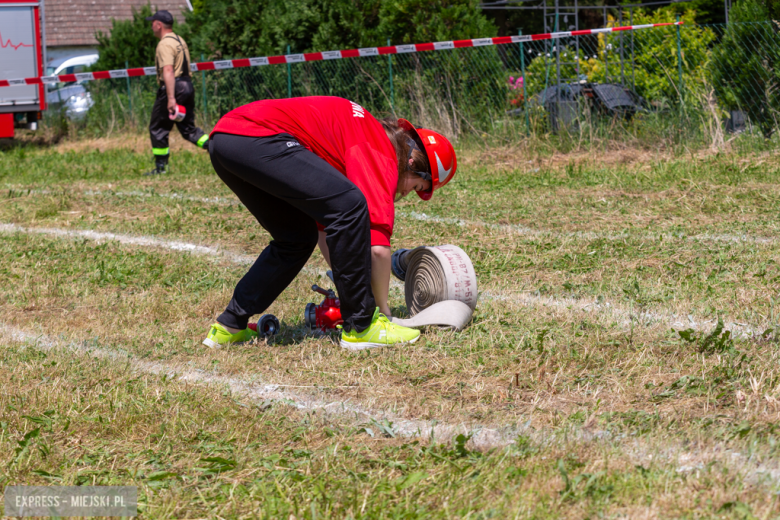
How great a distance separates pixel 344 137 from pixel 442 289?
0.95 meters

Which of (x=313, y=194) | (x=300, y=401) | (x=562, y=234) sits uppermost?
(x=313, y=194)

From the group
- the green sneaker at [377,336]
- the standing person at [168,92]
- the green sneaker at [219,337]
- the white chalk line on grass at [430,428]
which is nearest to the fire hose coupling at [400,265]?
the green sneaker at [377,336]

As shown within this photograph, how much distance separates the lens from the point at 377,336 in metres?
3.81

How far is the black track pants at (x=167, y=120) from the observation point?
10.1 metres

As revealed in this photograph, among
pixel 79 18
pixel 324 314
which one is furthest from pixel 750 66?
pixel 79 18

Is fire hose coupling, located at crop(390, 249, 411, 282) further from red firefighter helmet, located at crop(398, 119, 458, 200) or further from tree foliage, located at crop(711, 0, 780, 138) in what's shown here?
tree foliage, located at crop(711, 0, 780, 138)

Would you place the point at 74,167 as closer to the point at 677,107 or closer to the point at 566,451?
the point at 677,107

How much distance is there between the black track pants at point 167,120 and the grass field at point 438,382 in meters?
3.72

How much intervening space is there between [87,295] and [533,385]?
10.2ft

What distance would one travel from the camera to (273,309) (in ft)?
15.5

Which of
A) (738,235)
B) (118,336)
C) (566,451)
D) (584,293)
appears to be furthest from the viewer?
(738,235)

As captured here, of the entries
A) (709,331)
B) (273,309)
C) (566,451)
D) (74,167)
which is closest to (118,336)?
(273,309)

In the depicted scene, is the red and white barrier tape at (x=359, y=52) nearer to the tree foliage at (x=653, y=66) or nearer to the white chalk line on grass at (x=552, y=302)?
the tree foliage at (x=653, y=66)

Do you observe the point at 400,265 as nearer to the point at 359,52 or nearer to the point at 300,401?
the point at 300,401
